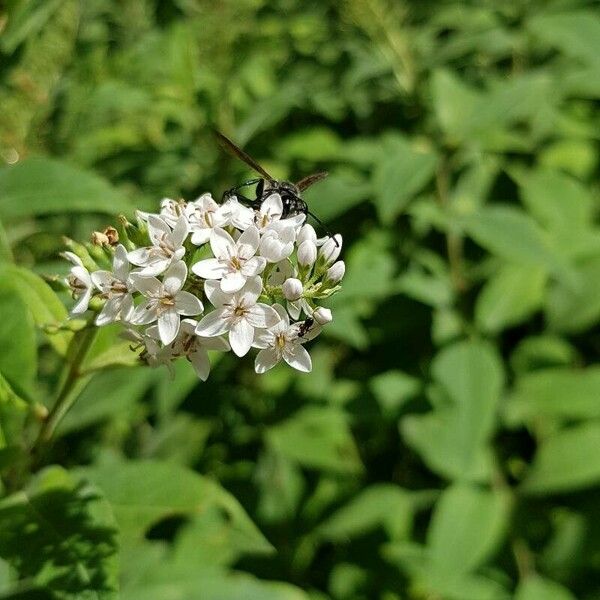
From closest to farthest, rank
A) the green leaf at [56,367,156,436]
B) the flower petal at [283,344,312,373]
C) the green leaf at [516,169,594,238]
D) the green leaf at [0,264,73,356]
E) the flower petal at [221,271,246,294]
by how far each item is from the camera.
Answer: the flower petal at [221,271,246,294]
the flower petal at [283,344,312,373]
the green leaf at [0,264,73,356]
the green leaf at [56,367,156,436]
the green leaf at [516,169,594,238]

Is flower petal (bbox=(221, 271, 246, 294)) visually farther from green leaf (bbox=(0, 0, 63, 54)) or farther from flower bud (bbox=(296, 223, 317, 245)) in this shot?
green leaf (bbox=(0, 0, 63, 54))

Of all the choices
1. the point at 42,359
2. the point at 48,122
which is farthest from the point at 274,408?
the point at 48,122

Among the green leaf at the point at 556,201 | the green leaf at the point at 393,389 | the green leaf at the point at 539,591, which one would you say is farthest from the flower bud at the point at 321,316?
the green leaf at the point at 556,201

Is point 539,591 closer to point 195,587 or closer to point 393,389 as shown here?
point 393,389

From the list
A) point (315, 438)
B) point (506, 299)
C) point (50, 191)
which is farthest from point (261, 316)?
point (506, 299)

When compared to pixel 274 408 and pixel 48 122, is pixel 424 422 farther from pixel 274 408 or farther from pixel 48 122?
pixel 48 122

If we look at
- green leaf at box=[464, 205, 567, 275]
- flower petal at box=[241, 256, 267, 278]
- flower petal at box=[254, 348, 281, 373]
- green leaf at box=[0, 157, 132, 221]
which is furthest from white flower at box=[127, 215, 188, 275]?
green leaf at box=[464, 205, 567, 275]
